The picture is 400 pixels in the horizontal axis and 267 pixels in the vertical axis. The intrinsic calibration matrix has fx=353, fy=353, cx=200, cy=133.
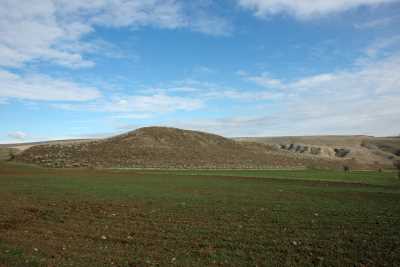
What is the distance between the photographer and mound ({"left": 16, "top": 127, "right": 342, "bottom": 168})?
80438mm

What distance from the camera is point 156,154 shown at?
293 ft

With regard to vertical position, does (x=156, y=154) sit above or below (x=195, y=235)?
above

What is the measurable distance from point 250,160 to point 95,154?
39.5 meters

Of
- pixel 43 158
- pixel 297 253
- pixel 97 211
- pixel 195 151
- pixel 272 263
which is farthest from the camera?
pixel 195 151

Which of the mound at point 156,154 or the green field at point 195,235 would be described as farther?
the mound at point 156,154

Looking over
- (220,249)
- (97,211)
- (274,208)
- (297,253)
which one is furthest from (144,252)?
(274,208)

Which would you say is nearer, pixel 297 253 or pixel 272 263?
pixel 272 263

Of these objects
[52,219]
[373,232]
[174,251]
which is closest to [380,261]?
[373,232]

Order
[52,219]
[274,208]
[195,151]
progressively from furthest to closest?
[195,151]
[274,208]
[52,219]

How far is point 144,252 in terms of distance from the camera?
1010 centimetres

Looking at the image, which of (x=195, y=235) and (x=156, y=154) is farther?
(x=156, y=154)

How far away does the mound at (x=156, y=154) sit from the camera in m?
80.4

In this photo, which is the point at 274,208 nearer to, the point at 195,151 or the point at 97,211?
the point at 97,211

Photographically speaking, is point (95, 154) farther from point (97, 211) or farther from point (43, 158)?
point (97, 211)
